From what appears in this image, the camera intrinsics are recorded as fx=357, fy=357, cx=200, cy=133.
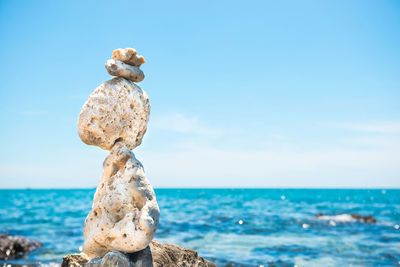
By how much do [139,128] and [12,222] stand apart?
2209 cm

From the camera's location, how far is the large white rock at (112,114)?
4.34m

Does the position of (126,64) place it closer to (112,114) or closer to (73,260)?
(112,114)

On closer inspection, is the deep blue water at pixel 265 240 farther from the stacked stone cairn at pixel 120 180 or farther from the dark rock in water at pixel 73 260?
the stacked stone cairn at pixel 120 180

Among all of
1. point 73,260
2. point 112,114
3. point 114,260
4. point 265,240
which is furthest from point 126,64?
point 265,240

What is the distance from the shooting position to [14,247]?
13.0 m

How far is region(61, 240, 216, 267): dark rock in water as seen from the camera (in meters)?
3.95

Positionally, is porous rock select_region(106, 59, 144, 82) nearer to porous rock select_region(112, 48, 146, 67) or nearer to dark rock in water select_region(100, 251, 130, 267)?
porous rock select_region(112, 48, 146, 67)

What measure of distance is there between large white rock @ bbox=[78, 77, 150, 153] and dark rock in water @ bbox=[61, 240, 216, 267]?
4.53ft

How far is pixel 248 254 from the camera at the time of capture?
1298 cm

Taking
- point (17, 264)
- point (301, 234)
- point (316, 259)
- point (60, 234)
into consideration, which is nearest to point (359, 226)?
point (301, 234)

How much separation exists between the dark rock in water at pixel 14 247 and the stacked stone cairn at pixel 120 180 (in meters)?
9.52

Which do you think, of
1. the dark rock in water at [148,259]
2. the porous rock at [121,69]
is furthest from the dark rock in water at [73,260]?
the porous rock at [121,69]

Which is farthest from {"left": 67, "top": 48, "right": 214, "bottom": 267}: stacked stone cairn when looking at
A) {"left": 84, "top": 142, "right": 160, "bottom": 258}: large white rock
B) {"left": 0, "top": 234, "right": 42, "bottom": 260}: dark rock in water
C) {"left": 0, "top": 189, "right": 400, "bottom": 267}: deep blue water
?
{"left": 0, "top": 234, "right": 42, "bottom": 260}: dark rock in water

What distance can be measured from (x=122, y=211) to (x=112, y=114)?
1.18 metres
